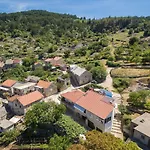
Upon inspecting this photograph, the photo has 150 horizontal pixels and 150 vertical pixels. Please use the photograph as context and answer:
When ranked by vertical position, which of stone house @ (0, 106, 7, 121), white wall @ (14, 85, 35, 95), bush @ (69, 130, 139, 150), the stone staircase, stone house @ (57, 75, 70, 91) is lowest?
stone house @ (0, 106, 7, 121)

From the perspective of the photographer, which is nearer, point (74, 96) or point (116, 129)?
point (116, 129)

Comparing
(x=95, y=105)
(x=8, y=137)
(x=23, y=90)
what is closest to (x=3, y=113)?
(x=23, y=90)

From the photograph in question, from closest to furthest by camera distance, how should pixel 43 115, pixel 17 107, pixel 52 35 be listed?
pixel 43 115 < pixel 17 107 < pixel 52 35

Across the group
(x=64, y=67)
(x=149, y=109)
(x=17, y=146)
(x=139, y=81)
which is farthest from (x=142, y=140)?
(x=64, y=67)

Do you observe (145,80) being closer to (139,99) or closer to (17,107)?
(139,99)

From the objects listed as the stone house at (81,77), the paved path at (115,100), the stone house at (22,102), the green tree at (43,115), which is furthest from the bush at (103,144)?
the stone house at (81,77)

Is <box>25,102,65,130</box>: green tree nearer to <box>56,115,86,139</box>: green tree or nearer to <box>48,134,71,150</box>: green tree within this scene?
<box>56,115,86,139</box>: green tree

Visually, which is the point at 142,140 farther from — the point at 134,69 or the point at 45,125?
the point at 134,69

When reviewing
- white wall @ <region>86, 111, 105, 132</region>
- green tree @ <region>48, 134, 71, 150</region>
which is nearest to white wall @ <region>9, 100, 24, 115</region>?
white wall @ <region>86, 111, 105, 132</region>
